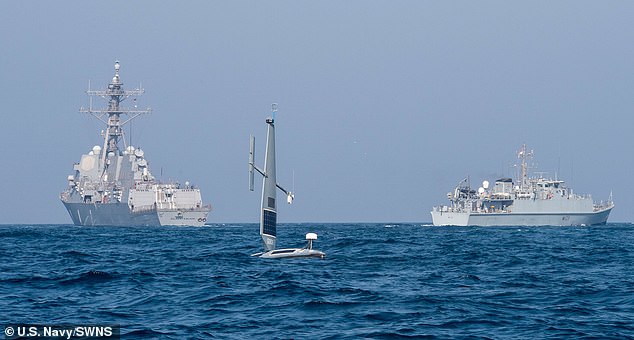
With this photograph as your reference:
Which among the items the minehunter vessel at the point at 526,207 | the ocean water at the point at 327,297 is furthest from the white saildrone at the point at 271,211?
the minehunter vessel at the point at 526,207

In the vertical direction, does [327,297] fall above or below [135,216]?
below

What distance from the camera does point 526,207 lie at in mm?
137875

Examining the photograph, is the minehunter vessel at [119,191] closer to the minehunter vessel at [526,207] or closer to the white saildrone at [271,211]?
the minehunter vessel at [526,207]

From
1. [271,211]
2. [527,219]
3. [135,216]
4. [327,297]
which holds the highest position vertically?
[527,219]

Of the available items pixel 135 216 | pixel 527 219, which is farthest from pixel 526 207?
pixel 135 216

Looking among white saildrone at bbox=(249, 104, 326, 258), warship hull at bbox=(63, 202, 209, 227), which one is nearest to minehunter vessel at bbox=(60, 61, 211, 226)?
warship hull at bbox=(63, 202, 209, 227)

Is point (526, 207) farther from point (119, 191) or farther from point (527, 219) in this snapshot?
point (119, 191)

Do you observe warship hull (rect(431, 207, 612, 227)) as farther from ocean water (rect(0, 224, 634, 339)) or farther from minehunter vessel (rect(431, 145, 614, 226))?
ocean water (rect(0, 224, 634, 339))

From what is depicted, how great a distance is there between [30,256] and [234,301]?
24508 mm

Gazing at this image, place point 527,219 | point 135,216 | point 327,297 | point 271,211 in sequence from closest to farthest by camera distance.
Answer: point 327,297, point 271,211, point 527,219, point 135,216

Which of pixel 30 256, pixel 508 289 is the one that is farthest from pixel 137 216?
pixel 508 289

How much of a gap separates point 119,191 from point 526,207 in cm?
6459

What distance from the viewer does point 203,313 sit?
2439 centimetres

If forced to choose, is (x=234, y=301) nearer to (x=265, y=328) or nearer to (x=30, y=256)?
(x=265, y=328)
